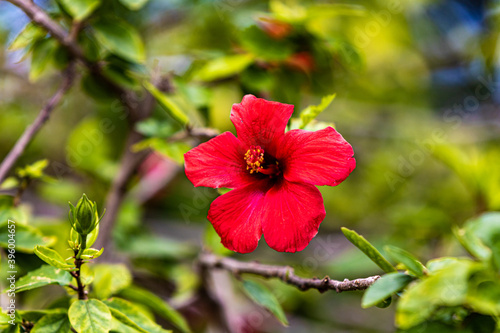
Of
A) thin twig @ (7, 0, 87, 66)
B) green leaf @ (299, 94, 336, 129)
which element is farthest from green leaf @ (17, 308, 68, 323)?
thin twig @ (7, 0, 87, 66)

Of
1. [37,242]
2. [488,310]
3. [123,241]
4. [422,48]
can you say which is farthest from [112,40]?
[422,48]

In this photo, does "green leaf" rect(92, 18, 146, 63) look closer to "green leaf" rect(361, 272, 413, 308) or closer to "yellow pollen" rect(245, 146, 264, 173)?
"yellow pollen" rect(245, 146, 264, 173)

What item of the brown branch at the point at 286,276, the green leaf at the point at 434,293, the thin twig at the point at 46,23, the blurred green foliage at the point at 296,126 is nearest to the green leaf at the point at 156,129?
the blurred green foliage at the point at 296,126

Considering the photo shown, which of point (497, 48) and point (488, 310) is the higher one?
point (488, 310)

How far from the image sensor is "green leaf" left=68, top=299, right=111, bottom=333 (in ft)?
2.05

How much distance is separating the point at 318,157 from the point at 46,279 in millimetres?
484

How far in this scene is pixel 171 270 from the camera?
1.52 m

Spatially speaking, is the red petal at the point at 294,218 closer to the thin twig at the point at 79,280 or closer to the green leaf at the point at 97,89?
the thin twig at the point at 79,280

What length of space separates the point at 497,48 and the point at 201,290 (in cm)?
145

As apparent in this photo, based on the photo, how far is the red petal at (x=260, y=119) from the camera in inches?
28.1

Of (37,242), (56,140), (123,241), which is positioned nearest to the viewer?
(37,242)

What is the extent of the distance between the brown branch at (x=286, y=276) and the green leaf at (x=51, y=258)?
394 mm

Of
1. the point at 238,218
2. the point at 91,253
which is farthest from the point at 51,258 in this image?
the point at 238,218

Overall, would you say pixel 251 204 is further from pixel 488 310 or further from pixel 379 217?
pixel 379 217
